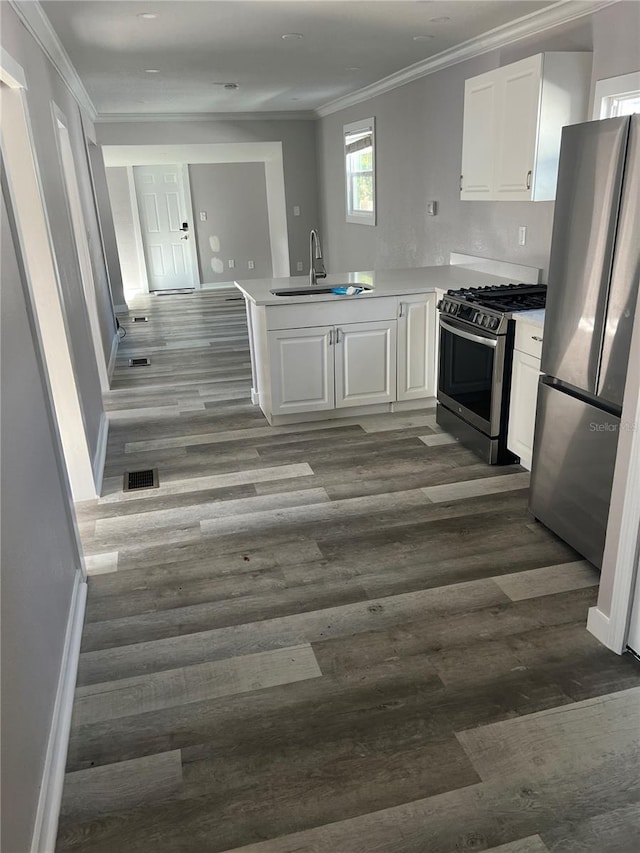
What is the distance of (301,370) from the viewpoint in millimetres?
4180

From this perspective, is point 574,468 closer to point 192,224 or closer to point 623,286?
point 623,286

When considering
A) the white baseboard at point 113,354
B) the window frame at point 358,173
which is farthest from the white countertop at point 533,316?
the window frame at point 358,173

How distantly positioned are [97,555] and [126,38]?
10.5ft

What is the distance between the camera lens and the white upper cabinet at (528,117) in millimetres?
3373

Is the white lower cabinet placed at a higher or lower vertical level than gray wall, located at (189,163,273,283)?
lower

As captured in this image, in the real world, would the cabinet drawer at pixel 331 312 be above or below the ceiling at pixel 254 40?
below

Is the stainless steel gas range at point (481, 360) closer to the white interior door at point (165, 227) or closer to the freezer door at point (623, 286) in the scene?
the freezer door at point (623, 286)

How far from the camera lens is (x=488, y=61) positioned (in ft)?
14.3

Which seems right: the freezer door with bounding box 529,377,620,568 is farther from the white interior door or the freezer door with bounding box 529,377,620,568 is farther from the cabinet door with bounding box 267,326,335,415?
the white interior door

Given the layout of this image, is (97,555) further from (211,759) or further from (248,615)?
(211,759)

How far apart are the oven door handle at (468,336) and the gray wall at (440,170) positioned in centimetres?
75

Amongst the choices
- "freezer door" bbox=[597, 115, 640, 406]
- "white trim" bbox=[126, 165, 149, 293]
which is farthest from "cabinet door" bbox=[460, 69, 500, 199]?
"white trim" bbox=[126, 165, 149, 293]

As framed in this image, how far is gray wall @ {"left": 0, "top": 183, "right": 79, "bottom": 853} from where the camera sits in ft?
4.77

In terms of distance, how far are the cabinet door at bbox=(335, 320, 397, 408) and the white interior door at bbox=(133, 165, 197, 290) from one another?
7400 mm
